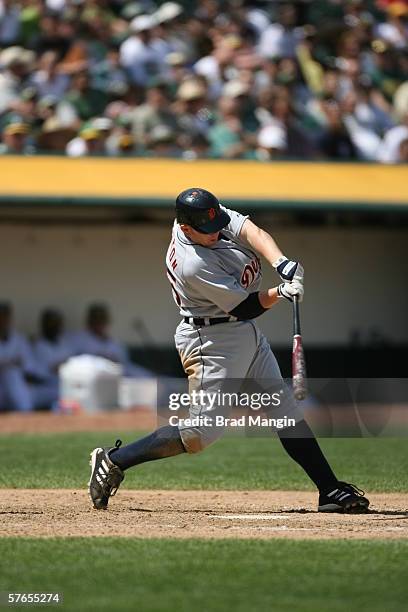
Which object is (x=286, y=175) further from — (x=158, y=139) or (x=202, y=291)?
(x=202, y=291)

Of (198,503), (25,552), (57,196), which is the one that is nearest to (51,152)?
(57,196)

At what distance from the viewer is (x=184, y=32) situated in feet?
51.3

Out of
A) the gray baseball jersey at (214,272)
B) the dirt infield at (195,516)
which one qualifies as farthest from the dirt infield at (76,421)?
the gray baseball jersey at (214,272)

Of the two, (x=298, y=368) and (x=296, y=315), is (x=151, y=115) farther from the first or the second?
(x=298, y=368)

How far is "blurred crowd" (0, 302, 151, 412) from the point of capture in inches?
548

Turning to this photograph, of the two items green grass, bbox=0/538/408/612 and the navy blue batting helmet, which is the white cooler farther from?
green grass, bbox=0/538/408/612

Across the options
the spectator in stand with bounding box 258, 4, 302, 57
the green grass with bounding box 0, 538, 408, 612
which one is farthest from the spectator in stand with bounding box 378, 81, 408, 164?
the green grass with bounding box 0, 538, 408, 612

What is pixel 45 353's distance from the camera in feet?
47.0

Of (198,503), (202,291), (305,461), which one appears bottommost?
(198,503)

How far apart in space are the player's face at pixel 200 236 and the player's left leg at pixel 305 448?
0.67m

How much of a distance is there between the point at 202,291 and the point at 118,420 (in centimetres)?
698

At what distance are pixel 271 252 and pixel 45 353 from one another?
28.2 ft

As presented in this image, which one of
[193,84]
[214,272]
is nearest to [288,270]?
[214,272]

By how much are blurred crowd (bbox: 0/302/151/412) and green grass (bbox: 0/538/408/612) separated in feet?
27.9
